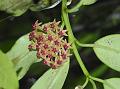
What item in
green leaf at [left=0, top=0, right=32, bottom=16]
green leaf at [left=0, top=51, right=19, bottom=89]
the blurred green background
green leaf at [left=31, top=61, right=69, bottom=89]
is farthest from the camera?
the blurred green background

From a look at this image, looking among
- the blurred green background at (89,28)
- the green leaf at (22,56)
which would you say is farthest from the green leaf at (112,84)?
the blurred green background at (89,28)

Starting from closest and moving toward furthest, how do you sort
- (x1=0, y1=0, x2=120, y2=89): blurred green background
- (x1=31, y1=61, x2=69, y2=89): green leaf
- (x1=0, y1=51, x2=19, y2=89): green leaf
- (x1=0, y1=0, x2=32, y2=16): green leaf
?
(x1=0, y1=51, x2=19, y2=89): green leaf < (x1=31, y1=61, x2=69, y2=89): green leaf < (x1=0, y1=0, x2=32, y2=16): green leaf < (x1=0, y1=0, x2=120, y2=89): blurred green background

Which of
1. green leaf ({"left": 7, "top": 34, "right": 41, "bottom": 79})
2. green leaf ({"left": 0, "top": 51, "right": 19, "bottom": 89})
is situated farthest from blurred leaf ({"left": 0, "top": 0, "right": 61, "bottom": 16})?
green leaf ({"left": 0, "top": 51, "right": 19, "bottom": 89})

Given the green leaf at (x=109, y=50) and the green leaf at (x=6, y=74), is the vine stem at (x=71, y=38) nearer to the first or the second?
the green leaf at (x=109, y=50)

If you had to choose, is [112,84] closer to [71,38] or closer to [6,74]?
[71,38]

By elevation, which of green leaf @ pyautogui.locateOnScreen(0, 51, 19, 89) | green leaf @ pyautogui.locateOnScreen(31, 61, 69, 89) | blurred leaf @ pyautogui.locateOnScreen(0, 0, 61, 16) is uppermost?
blurred leaf @ pyautogui.locateOnScreen(0, 0, 61, 16)

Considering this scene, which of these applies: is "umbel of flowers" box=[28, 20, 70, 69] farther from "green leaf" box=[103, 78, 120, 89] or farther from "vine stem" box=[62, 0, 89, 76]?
"green leaf" box=[103, 78, 120, 89]

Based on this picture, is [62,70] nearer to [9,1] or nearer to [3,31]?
[9,1]

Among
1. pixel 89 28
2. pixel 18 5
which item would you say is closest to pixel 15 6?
pixel 18 5
